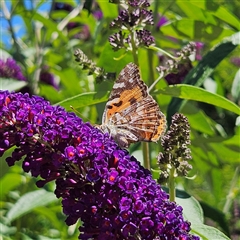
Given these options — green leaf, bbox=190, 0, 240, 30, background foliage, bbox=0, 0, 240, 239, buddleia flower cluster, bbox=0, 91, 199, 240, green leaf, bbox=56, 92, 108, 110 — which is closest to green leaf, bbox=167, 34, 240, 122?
background foliage, bbox=0, 0, 240, 239

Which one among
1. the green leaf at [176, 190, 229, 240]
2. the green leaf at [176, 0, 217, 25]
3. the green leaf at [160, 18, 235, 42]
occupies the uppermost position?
the green leaf at [176, 0, 217, 25]

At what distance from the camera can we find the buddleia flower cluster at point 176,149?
143cm

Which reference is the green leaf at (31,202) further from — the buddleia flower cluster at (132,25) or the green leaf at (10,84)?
the buddleia flower cluster at (132,25)

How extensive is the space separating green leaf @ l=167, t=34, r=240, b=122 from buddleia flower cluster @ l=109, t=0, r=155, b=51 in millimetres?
310

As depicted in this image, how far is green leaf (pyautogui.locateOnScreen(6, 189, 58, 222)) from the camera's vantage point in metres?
2.29

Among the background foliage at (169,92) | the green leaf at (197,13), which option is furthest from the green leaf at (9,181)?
the green leaf at (197,13)

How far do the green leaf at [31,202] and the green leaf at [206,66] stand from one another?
0.67 meters

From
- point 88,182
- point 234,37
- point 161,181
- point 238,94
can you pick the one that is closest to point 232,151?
point 238,94

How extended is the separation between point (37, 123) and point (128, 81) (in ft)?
1.29

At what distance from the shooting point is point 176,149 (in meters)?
1.46

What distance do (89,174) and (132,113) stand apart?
0.45 m

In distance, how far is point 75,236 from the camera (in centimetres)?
263

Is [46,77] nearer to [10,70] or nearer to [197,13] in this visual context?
[10,70]

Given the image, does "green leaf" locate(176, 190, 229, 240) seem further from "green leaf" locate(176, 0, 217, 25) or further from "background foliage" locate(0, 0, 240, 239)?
"green leaf" locate(176, 0, 217, 25)
